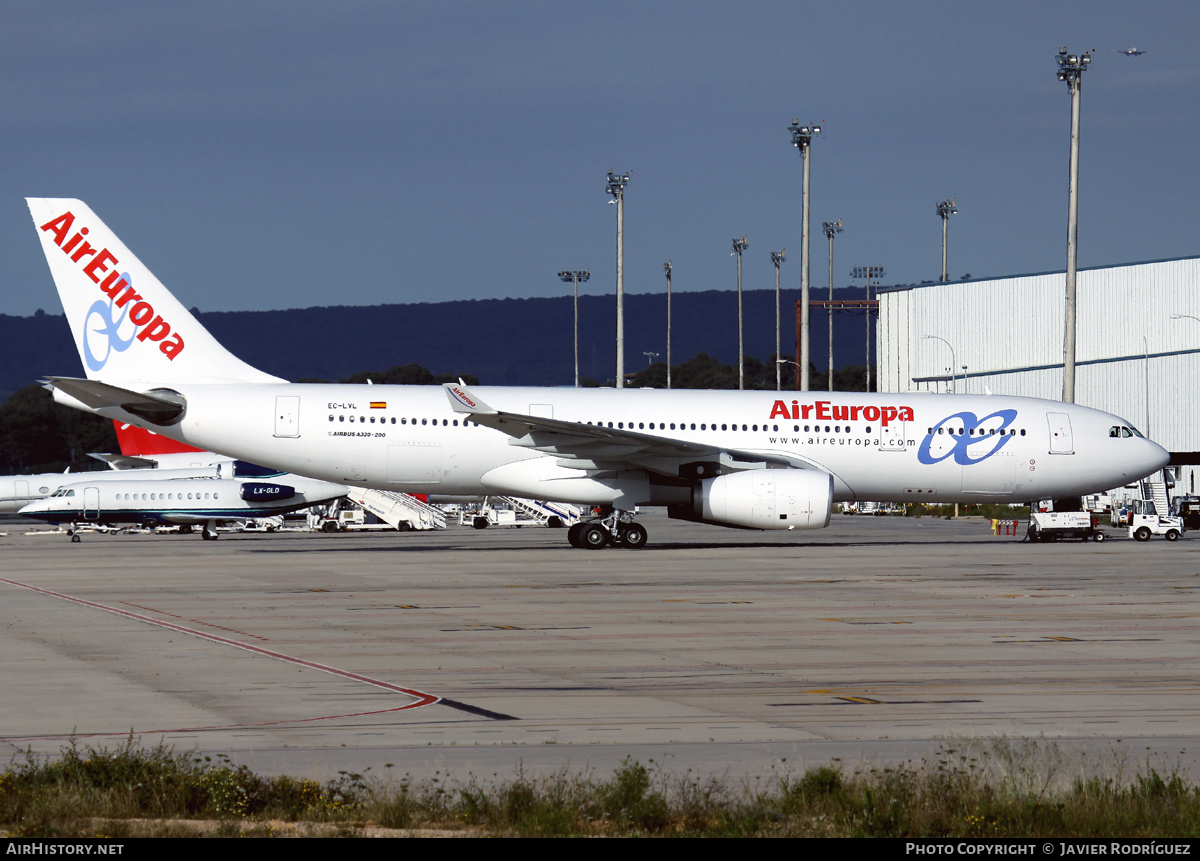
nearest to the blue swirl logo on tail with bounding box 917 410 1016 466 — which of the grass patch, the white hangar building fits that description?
the grass patch

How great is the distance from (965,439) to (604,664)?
22987 mm

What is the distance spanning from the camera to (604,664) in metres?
14.4

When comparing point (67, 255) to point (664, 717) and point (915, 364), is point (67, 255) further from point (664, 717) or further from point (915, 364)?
point (915, 364)

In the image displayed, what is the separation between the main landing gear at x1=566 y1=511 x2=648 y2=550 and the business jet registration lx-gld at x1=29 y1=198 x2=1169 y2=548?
0.04 metres

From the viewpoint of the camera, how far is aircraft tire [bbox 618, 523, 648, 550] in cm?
3525

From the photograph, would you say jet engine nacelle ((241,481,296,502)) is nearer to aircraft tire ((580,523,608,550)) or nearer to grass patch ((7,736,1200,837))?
aircraft tire ((580,523,608,550))

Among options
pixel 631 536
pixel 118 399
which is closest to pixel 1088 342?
pixel 631 536

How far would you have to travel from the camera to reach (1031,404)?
120ft

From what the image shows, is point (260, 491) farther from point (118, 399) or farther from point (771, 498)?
point (771, 498)

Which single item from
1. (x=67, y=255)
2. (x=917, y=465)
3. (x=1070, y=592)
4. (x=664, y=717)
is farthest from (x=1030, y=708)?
(x=67, y=255)

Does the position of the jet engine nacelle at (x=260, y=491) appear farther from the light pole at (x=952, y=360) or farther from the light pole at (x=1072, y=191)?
the light pole at (x=952, y=360)

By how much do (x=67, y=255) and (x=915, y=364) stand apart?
7167 cm

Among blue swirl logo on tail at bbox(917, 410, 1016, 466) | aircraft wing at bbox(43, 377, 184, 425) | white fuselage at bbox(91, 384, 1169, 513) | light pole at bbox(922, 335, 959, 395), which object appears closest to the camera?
aircraft wing at bbox(43, 377, 184, 425)

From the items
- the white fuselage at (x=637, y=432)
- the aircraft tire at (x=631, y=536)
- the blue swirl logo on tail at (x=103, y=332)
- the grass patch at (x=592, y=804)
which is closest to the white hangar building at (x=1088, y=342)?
the white fuselage at (x=637, y=432)
